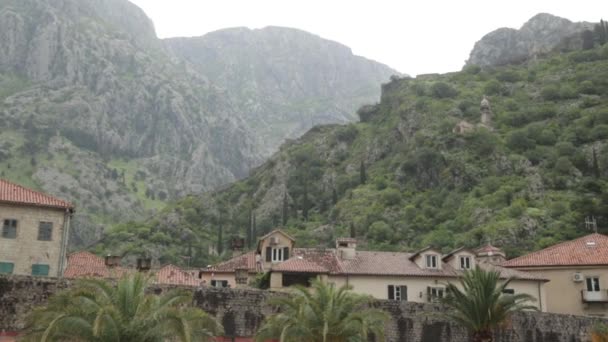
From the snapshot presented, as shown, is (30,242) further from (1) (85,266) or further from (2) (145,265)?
(2) (145,265)

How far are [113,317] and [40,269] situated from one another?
26.0 meters

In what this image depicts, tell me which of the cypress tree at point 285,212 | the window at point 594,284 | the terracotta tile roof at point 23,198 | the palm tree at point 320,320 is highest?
the cypress tree at point 285,212

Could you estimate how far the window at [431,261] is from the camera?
53562 mm

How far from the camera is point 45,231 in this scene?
47.5 metres

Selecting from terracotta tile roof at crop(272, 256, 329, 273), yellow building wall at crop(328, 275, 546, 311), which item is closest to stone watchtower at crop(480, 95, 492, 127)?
yellow building wall at crop(328, 275, 546, 311)

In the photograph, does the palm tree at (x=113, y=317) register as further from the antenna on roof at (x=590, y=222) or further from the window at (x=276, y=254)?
the antenna on roof at (x=590, y=222)

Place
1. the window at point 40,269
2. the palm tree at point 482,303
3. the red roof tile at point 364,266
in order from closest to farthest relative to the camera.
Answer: the palm tree at point 482,303, the window at point 40,269, the red roof tile at point 364,266

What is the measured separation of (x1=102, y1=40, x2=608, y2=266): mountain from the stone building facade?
53039 mm

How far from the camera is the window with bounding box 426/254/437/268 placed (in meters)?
53.6

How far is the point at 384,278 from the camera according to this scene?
5088cm

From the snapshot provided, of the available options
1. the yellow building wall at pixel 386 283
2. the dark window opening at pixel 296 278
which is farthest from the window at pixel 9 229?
the yellow building wall at pixel 386 283

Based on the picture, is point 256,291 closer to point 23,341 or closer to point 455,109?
point 23,341

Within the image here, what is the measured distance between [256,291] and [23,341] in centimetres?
1664

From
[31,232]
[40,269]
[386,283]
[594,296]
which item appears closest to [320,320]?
[386,283]
